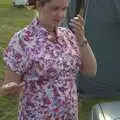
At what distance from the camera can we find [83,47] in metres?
3.72

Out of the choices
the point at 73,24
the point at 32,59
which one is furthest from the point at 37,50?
the point at 73,24

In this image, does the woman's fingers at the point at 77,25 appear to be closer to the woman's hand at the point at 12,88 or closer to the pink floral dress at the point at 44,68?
the pink floral dress at the point at 44,68

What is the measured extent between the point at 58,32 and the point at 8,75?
0.44 metres

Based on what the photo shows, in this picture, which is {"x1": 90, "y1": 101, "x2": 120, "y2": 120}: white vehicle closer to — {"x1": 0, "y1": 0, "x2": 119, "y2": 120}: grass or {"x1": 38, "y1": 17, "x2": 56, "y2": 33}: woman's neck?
{"x1": 38, "y1": 17, "x2": 56, "y2": 33}: woman's neck

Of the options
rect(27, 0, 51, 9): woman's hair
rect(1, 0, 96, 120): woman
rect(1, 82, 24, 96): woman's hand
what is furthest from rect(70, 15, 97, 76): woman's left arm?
rect(1, 82, 24, 96): woman's hand

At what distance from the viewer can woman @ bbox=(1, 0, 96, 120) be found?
141 inches

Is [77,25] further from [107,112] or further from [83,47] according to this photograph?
[107,112]

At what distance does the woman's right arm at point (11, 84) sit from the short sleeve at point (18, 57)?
4 cm

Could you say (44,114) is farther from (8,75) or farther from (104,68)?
(104,68)

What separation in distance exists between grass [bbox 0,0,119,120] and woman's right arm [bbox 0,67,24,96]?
107 inches

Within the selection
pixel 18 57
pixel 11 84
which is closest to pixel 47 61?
pixel 18 57

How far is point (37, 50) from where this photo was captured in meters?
3.60

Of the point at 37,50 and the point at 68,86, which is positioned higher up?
the point at 37,50

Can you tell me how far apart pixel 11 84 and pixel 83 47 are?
1.90 feet
